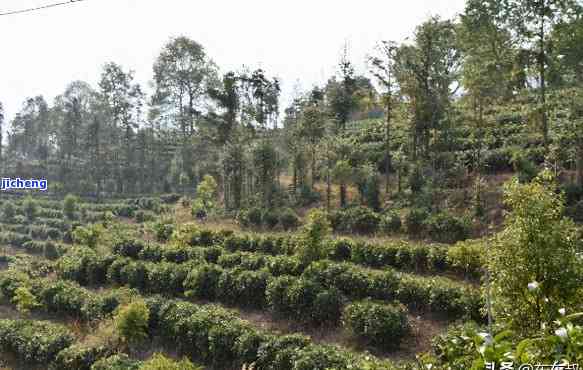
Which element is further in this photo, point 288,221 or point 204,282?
point 288,221

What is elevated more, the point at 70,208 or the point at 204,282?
the point at 70,208

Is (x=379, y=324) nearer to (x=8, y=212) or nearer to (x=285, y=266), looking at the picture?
(x=285, y=266)

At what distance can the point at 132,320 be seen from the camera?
12742 mm

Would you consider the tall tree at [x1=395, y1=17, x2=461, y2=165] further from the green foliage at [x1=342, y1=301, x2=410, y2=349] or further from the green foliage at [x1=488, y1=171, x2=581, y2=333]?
the green foliage at [x1=488, y1=171, x2=581, y2=333]

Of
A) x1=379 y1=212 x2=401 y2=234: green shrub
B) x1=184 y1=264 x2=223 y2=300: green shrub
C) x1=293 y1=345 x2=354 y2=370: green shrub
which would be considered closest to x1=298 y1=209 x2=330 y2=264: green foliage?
x1=184 y1=264 x2=223 y2=300: green shrub

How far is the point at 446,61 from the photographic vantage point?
890 inches

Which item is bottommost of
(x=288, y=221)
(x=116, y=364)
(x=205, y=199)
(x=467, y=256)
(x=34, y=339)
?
(x=34, y=339)

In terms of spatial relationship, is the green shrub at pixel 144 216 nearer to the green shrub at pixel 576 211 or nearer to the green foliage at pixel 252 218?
the green foliage at pixel 252 218

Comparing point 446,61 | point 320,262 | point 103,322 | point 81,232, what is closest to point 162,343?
point 103,322

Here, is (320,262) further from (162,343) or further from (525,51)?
(525,51)

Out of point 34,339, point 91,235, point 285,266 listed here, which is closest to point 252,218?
point 91,235

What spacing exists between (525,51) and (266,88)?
14.9 meters

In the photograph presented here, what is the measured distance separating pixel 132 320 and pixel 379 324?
6.24 meters

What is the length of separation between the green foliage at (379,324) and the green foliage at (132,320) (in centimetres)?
524
